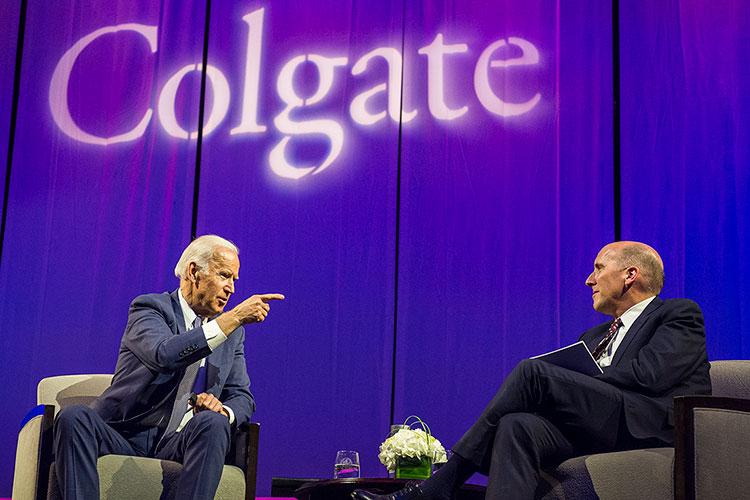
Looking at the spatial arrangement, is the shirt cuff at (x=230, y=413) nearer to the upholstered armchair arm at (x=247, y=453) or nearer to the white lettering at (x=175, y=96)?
the upholstered armchair arm at (x=247, y=453)

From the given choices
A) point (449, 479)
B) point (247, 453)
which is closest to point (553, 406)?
point (449, 479)

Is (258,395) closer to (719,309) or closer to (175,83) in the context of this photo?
(175,83)

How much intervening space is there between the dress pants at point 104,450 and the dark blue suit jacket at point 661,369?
1181mm

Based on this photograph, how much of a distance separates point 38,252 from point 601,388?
10.5ft

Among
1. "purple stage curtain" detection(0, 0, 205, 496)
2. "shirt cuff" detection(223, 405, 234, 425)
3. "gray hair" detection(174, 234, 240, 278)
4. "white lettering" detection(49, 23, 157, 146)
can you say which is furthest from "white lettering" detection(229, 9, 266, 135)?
"shirt cuff" detection(223, 405, 234, 425)

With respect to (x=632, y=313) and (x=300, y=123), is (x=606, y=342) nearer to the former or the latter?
(x=632, y=313)

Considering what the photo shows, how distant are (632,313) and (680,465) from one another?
0.88 m

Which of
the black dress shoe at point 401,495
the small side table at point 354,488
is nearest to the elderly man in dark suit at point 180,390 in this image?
the small side table at point 354,488

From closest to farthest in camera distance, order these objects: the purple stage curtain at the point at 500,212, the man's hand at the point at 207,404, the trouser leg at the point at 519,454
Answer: the trouser leg at the point at 519,454, the man's hand at the point at 207,404, the purple stage curtain at the point at 500,212

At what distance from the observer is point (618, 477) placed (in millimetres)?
2512

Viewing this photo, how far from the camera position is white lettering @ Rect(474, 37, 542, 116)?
4.71 m

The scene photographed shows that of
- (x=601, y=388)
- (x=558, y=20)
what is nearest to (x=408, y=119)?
(x=558, y=20)

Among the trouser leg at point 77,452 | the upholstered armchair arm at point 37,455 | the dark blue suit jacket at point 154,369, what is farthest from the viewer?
the dark blue suit jacket at point 154,369

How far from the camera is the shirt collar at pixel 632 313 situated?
10.6 ft
